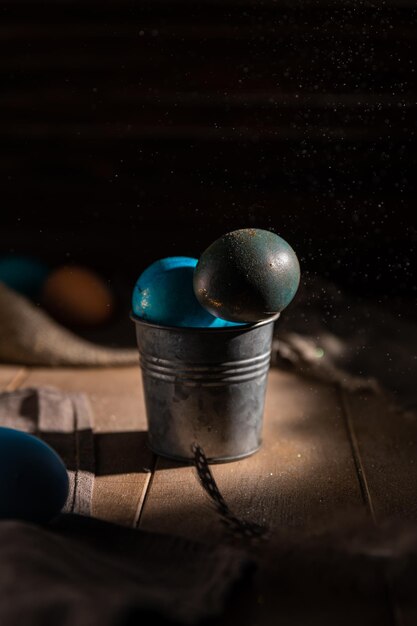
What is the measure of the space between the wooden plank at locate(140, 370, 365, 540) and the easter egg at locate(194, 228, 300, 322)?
1.22 feet

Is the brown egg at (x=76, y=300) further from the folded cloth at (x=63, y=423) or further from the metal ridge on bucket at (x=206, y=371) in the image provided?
the metal ridge on bucket at (x=206, y=371)

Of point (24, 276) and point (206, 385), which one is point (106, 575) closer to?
point (206, 385)

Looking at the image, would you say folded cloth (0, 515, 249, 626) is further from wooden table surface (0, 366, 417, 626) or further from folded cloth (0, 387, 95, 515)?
folded cloth (0, 387, 95, 515)

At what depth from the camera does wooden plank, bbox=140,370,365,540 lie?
1722mm

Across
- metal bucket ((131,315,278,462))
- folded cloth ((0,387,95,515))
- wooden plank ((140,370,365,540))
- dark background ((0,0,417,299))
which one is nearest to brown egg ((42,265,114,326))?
dark background ((0,0,417,299))

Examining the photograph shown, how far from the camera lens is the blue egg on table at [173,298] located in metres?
1.95

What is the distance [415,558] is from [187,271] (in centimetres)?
84

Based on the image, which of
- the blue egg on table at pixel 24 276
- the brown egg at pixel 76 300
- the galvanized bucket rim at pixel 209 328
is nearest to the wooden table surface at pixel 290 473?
the galvanized bucket rim at pixel 209 328

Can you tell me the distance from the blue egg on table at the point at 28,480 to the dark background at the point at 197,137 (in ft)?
6.75

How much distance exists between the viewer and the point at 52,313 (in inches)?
131

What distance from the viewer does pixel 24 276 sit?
137 inches

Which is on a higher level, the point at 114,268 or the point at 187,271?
the point at 187,271

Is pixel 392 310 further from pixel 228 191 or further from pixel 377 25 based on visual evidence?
pixel 377 25

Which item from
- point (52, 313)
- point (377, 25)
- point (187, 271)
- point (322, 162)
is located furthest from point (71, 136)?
point (187, 271)
